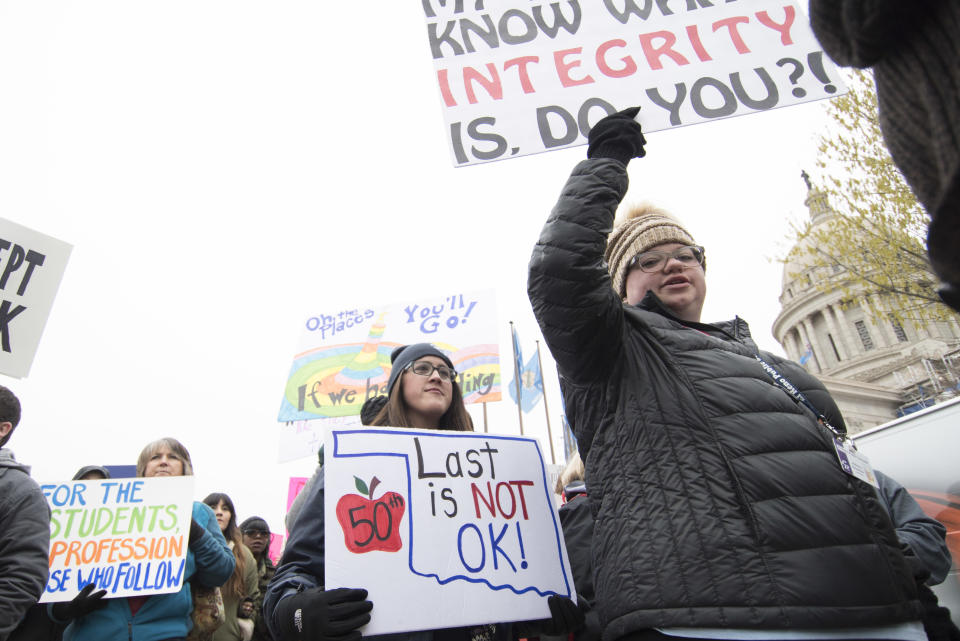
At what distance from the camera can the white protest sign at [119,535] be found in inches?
132

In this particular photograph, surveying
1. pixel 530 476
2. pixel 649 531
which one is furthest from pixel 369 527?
pixel 649 531

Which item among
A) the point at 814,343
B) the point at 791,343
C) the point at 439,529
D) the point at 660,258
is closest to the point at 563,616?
the point at 439,529

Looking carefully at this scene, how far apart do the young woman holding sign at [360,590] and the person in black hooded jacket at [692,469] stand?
1.97 feet

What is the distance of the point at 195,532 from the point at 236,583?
5.68 ft

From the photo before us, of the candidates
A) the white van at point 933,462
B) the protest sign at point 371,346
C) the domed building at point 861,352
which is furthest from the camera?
the domed building at point 861,352

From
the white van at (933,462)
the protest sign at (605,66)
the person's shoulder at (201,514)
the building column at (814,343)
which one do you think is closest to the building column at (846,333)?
the building column at (814,343)

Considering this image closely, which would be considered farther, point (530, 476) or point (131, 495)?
point (131, 495)

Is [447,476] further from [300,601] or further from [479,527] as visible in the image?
[300,601]

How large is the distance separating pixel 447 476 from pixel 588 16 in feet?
6.88

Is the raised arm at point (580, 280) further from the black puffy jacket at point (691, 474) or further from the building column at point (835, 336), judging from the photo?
the building column at point (835, 336)

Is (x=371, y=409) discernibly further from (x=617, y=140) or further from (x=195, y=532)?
(x=617, y=140)

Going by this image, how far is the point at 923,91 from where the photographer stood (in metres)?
0.76

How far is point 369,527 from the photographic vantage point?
206 centimetres

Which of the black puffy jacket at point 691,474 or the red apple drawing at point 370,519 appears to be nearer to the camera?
the black puffy jacket at point 691,474
